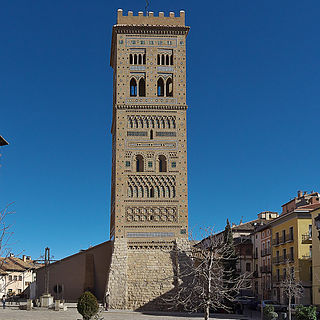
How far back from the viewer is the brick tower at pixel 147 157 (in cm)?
3731

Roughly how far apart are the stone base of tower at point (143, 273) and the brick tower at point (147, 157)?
0.07m

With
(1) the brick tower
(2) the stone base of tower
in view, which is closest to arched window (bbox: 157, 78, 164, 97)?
(1) the brick tower

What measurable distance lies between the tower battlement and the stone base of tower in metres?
16.6

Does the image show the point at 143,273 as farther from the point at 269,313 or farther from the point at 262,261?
the point at 262,261

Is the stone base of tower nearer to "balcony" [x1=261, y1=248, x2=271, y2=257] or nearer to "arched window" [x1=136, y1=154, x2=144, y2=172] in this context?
"arched window" [x1=136, y1=154, x2=144, y2=172]

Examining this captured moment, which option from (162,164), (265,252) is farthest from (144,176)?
(265,252)

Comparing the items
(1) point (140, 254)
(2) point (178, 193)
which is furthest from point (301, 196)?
(1) point (140, 254)

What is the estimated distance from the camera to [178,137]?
133 feet

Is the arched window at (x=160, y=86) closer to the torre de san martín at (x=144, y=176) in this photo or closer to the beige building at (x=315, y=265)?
the torre de san martín at (x=144, y=176)

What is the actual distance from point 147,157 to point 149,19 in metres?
10.9

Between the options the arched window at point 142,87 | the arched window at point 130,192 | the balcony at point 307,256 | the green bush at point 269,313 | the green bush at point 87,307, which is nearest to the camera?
the green bush at point 87,307

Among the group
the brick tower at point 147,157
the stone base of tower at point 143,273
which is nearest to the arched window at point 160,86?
the brick tower at point 147,157

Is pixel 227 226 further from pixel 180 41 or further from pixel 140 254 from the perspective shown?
pixel 180 41

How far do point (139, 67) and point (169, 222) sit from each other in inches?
471
